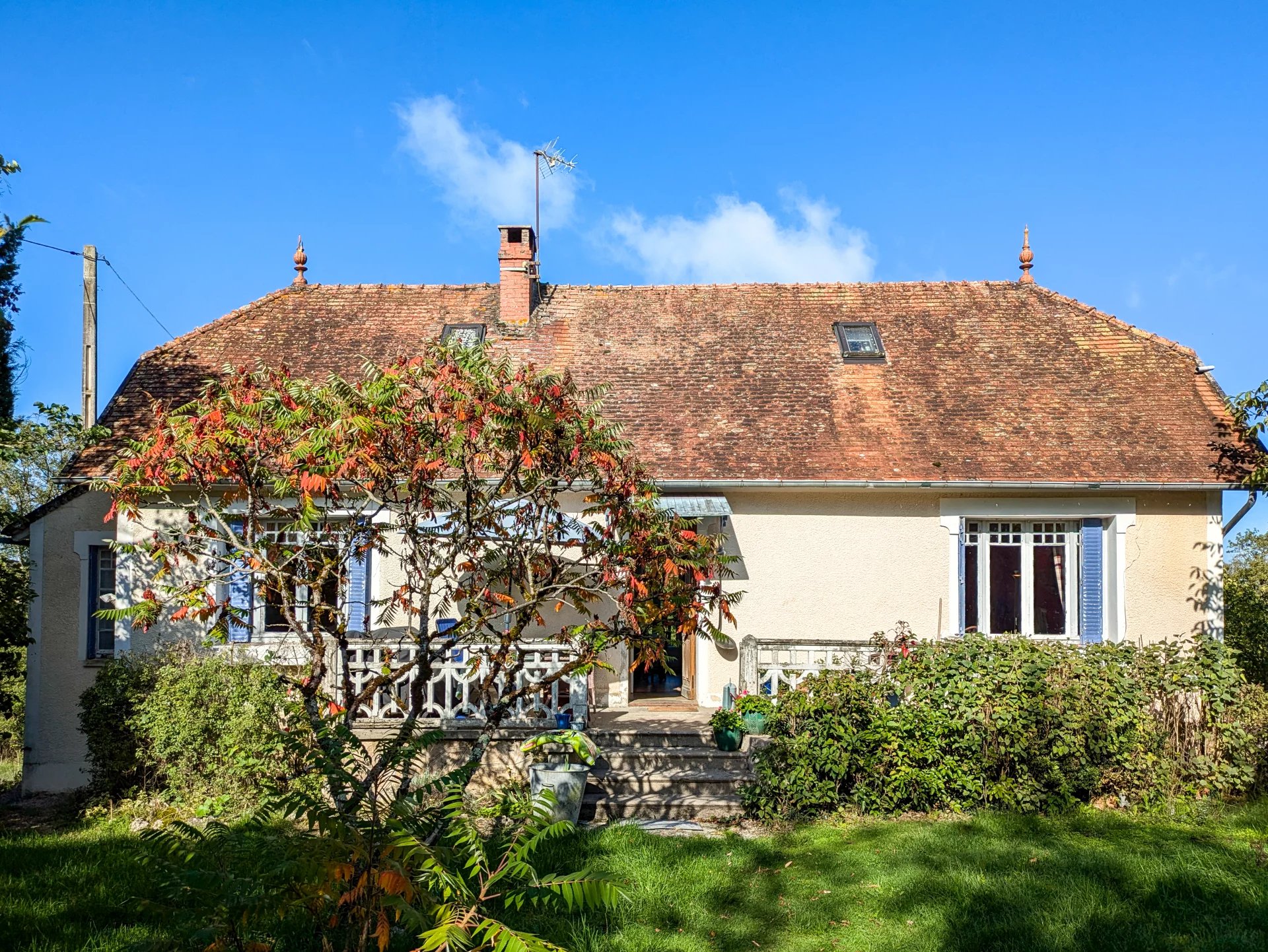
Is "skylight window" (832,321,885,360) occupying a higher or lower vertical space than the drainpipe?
higher

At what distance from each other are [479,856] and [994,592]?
1062cm

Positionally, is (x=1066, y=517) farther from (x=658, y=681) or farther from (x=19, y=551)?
(x=19, y=551)

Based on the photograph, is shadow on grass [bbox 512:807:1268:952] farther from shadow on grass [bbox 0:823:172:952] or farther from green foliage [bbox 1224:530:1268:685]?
green foliage [bbox 1224:530:1268:685]

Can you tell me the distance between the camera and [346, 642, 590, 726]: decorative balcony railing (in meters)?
11.4

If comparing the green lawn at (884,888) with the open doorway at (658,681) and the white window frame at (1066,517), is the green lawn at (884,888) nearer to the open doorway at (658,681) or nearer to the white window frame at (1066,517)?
the white window frame at (1066,517)

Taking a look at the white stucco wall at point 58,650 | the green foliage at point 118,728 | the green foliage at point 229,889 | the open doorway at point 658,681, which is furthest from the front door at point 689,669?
the green foliage at point 229,889

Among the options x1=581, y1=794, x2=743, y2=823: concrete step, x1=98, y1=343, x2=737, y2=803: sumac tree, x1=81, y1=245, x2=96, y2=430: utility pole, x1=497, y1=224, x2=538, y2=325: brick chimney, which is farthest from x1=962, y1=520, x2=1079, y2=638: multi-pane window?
x1=81, y1=245, x2=96, y2=430: utility pole

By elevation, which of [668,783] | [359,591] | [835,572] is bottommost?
[668,783]

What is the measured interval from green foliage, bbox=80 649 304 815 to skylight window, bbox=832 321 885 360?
10677mm

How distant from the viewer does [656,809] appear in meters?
10.4

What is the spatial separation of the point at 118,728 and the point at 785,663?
839 cm

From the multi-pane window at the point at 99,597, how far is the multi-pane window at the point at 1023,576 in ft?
41.6

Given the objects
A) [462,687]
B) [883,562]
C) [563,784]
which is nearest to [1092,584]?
[883,562]

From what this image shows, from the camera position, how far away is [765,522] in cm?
1395
